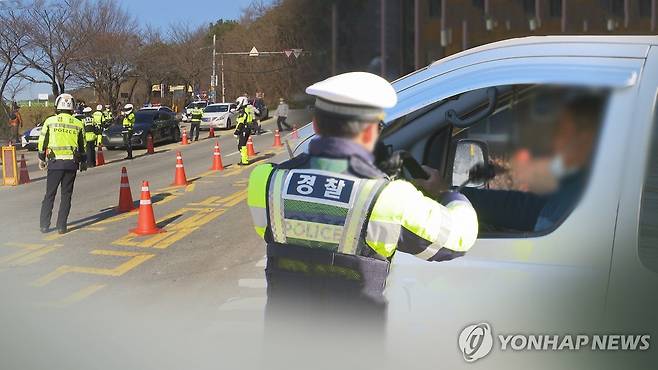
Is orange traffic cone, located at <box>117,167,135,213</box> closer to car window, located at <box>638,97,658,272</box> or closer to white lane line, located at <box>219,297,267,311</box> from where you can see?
white lane line, located at <box>219,297,267,311</box>

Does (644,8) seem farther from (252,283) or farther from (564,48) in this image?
(252,283)

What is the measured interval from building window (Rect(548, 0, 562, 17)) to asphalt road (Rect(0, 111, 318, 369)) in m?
1.29

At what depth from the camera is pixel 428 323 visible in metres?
1.73

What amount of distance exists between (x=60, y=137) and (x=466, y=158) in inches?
219

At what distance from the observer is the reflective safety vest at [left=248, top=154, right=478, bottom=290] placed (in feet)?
4.63

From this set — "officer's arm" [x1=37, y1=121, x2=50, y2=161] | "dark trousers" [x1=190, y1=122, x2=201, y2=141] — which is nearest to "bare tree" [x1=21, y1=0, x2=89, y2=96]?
"officer's arm" [x1=37, y1=121, x2=50, y2=161]

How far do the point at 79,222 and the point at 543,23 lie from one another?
6.32 m

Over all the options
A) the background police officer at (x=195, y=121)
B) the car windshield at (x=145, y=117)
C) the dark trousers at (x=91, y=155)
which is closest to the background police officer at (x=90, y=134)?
the dark trousers at (x=91, y=155)

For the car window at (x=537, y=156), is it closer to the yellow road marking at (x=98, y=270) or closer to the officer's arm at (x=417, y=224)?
the officer's arm at (x=417, y=224)

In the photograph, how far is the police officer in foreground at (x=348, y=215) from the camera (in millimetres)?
1416

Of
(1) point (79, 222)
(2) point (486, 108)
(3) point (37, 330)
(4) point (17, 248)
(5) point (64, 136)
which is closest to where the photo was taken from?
(2) point (486, 108)

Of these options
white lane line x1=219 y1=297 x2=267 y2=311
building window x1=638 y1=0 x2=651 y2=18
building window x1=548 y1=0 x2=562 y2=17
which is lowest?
white lane line x1=219 y1=297 x2=267 y2=311

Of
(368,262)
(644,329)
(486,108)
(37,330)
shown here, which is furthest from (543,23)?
(37,330)

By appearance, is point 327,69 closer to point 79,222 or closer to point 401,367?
point 401,367
